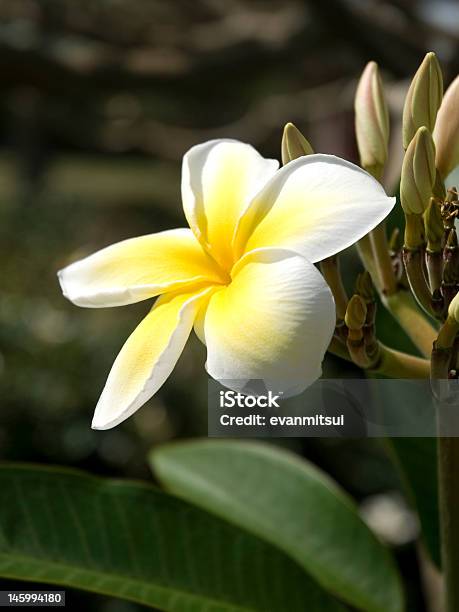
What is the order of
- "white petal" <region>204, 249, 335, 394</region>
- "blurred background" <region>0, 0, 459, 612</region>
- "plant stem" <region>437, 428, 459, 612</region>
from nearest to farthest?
"white petal" <region>204, 249, 335, 394</region>, "plant stem" <region>437, 428, 459, 612</region>, "blurred background" <region>0, 0, 459, 612</region>

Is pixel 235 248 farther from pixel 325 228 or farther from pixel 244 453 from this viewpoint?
pixel 244 453

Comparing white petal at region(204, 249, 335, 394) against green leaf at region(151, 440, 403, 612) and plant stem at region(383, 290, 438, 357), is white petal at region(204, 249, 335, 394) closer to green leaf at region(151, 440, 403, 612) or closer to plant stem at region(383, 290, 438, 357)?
plant stem at region(383, 290, 438, 357)

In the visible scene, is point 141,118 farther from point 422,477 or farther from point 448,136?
point 448,136

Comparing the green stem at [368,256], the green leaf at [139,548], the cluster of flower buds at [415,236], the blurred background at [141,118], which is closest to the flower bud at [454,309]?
the cluster of flower buds at [415,236]

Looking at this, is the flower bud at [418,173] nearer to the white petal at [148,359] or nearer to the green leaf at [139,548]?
the white petal at [148,359]

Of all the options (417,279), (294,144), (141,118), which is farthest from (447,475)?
(141,118)

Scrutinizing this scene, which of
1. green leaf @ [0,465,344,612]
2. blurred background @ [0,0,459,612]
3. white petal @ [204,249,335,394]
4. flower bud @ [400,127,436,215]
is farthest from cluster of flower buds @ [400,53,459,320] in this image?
blurred background @ [0,0,459,612]

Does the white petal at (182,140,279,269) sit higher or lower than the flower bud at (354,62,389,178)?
lower
